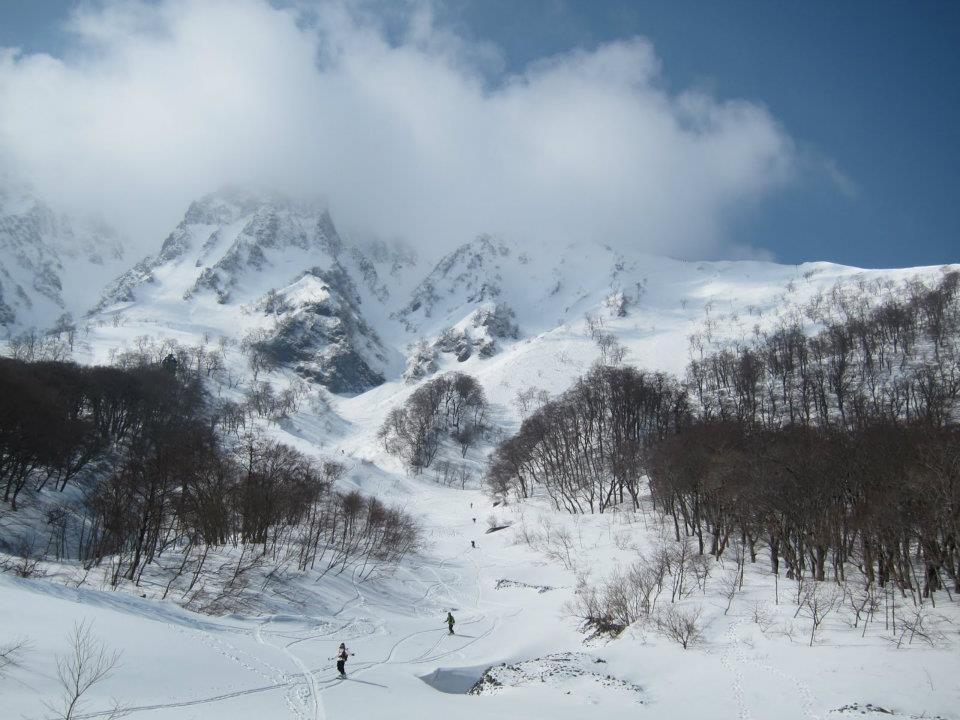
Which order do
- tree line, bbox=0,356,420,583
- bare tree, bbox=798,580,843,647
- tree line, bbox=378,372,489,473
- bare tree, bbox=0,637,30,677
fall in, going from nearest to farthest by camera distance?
bare tree, bbox=0,637,30,677 → bare tree, bbox=798,580,843,647 → tree line, bbox=0,356,420,583 → tree line, bbox=378,372,489,473

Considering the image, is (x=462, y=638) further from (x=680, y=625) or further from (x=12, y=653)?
(x=12, y=653)

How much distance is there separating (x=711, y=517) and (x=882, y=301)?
133 meters

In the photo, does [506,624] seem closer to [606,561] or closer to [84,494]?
[606,561]

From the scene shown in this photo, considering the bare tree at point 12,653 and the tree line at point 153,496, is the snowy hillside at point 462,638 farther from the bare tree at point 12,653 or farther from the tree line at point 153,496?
the tree line at point 153,496

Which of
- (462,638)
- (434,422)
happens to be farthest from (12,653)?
(434,422)

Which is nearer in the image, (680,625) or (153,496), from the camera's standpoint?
(680,625)

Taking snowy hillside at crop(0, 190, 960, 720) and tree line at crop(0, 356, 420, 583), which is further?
tree line at crop(0, 356, 420, 583)

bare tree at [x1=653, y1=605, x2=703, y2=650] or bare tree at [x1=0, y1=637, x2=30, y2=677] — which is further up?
bare tree at [x1=0, y1=637, x2=30, y2=677]

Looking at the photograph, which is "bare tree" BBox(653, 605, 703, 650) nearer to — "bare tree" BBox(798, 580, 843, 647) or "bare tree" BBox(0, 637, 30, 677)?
"bare tree" BBox(798, 580, 843, 647)

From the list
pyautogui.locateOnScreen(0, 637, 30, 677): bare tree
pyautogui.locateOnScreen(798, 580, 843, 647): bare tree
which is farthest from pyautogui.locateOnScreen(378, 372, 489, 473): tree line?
pyautogui.locateOnScreen(0, 637, 30, 677): bare tree

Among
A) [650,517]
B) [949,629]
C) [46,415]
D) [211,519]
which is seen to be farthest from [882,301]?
[46,415]

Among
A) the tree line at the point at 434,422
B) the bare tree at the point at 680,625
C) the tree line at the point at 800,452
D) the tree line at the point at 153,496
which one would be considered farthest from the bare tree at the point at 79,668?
the tree line at the point at 434,422

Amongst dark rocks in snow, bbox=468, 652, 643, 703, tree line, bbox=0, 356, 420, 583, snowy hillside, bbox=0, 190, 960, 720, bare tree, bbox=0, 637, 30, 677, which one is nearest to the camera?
bare tree, bbox=0, 637, 30, 677

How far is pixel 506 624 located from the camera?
115 feet
